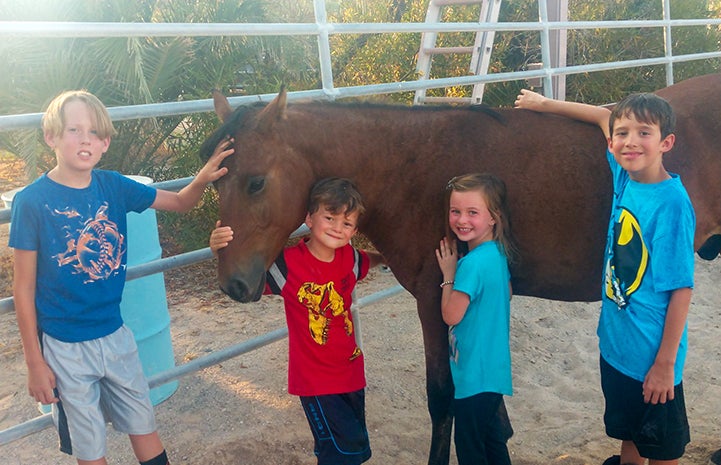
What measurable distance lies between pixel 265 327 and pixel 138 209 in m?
2.43

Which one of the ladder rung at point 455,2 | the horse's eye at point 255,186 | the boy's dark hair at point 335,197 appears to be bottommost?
the boy's dark hair at point 335,197

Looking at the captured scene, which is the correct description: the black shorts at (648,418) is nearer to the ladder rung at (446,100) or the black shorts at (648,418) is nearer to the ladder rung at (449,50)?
the ladder rung at (446,100)

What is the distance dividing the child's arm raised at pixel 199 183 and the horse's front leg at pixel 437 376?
1.02 meters

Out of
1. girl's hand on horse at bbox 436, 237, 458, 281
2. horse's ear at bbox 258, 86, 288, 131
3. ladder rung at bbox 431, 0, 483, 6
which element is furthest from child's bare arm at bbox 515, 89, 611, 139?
ladder rung at bbox 431, 0, 483, 6

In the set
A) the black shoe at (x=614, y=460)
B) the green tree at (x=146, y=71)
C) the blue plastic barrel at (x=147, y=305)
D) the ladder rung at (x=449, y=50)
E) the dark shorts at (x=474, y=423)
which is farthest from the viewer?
the ladder rung at (x=449, y=50)

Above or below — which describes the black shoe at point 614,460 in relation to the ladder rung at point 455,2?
below

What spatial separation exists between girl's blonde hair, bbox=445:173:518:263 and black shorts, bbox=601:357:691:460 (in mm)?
618

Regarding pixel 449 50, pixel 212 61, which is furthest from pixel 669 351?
pixel 212 61

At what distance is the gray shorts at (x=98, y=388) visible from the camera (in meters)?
1.98

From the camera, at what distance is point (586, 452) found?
2.88 meters

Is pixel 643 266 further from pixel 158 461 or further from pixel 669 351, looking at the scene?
pixel 158 461

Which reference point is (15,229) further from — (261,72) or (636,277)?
(261,72)

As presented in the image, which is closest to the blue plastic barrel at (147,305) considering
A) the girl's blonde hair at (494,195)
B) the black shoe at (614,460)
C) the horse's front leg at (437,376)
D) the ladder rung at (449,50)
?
the horse's front leg at (437,376)

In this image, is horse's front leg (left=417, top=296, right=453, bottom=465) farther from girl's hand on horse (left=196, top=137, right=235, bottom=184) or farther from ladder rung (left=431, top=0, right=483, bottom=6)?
ladder rung (left=431, top=0, right=483, bottom=6)
